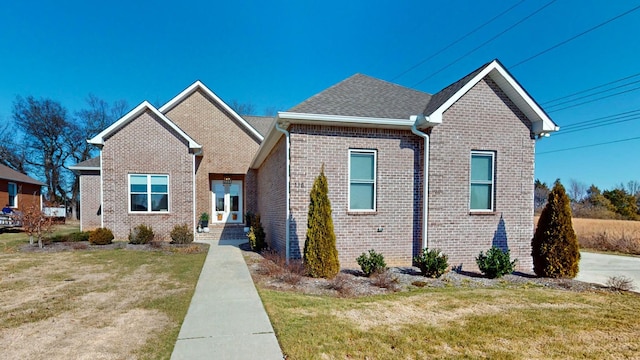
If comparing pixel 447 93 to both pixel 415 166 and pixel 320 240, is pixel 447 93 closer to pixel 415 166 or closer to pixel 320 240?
pixel 415 166

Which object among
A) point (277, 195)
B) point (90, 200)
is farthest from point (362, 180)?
point (90, 200)

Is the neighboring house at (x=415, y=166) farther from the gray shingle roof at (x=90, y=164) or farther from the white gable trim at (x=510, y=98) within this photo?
the gray shingle roof at (x=90, y=164)

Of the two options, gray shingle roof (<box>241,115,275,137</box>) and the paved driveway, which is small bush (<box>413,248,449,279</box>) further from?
gray shingle roof (<box>241,115,275,137</box>)

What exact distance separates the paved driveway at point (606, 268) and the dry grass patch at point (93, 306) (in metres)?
9.72

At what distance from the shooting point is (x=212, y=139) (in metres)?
16.2

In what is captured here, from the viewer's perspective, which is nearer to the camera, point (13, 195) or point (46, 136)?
point (13, 195)

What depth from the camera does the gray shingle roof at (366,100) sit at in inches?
323

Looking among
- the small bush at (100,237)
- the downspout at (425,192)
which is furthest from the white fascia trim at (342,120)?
the small bush at (100,237)

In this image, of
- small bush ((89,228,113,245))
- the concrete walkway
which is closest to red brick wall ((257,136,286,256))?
the concrete walkway

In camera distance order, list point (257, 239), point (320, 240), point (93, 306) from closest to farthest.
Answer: point (93, 306) → point (320, 240) → point (257, 239)

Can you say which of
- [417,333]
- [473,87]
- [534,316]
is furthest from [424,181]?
[417,333]

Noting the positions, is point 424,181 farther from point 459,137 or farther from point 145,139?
point 145,139

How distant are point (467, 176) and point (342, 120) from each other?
3.96 meters

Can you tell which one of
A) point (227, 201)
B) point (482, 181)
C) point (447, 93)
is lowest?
point (227, 201)
